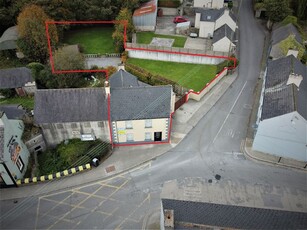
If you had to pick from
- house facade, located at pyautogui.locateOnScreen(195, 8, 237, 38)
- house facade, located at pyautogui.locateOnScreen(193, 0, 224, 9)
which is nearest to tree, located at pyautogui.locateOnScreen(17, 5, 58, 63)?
house facade, located at pyautogui.locateOnScreen(195, 8, 237, 38)

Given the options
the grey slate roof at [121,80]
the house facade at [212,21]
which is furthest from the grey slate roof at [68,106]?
the house facade at [212,21]

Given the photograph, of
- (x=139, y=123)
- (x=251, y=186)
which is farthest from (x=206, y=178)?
(x=139, y=123)

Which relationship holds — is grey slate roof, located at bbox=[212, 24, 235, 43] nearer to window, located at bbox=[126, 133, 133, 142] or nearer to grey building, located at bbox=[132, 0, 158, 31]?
grey building, located at bbox=[132, 0, 158, 31]

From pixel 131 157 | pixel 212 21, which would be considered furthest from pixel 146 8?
pixel 131 157

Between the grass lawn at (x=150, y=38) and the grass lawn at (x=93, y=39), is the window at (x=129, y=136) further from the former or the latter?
the grass lawn at (x=150, y=38)

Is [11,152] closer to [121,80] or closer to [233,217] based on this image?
[121,80]

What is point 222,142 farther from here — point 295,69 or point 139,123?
point 295,69
